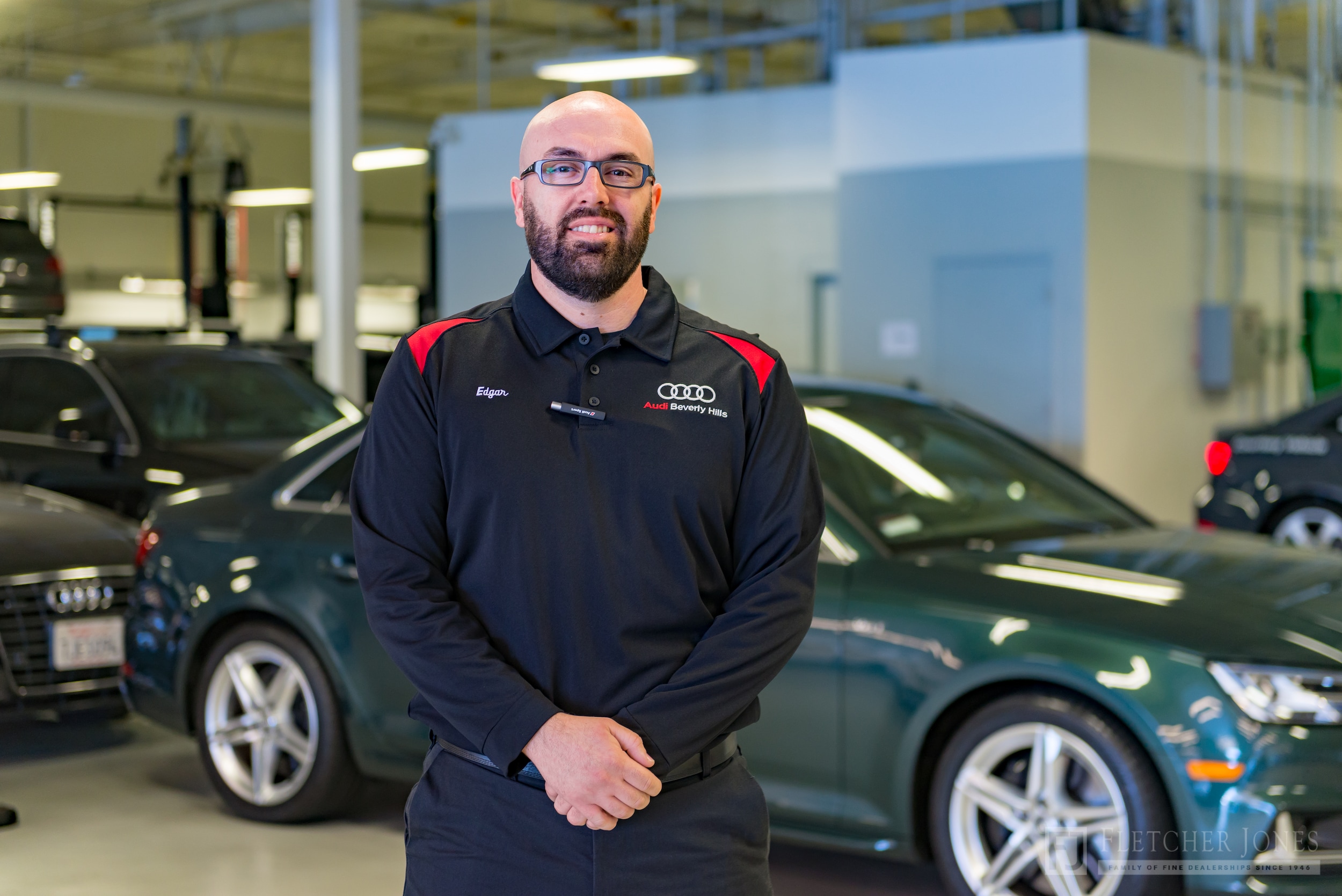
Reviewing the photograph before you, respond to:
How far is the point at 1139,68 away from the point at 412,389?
31.5ft

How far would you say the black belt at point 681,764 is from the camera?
2244mm

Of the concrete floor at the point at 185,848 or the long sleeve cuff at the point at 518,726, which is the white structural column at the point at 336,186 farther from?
the long sleeve cuff at the point at 518,726

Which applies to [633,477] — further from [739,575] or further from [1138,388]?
[1138,388]

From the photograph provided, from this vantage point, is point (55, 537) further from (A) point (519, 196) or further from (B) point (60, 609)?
(A) point (519, 196)

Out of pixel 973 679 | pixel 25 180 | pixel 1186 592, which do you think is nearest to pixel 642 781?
pixel 973 679

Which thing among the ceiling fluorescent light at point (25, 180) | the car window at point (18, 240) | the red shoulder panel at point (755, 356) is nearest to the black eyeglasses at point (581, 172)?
the red shoulder panel at point (755, 356)

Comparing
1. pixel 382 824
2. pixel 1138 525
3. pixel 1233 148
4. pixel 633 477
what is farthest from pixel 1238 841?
pixel 1233 148

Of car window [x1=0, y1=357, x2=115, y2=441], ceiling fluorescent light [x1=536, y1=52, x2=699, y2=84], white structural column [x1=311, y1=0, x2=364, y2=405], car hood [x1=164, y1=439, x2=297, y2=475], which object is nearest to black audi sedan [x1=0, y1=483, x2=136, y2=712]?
car hood [x1=164, y1=439, x2=297, y2=475]

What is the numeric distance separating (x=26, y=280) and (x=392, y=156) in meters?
3.87

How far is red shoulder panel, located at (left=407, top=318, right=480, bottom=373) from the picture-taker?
2.36m

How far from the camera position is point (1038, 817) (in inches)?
151

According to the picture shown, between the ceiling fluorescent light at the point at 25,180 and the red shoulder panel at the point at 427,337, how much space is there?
1978cm

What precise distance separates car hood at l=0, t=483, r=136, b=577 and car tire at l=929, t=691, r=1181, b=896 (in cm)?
333

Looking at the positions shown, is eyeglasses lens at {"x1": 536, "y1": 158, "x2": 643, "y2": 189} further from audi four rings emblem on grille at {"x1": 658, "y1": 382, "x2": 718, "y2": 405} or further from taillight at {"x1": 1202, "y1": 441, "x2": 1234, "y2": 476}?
taillight at {"x1": 1202, "y1": 441, "x2": 1234, "y2": 476}
